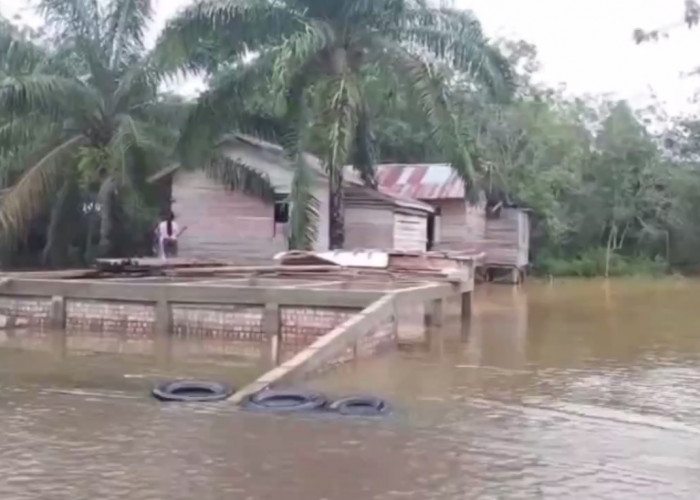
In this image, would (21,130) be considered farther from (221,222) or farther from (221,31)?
(221,31)

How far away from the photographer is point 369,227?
26.5 m

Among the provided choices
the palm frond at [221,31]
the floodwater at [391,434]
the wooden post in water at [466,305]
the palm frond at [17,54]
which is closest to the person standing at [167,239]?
the palm frond at [221,31]

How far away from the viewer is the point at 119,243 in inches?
1087

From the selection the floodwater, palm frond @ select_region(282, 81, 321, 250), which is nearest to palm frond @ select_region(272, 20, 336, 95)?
palm frond @ select_region(282, 81, 321, 250)

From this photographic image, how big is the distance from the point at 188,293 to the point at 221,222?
36.8 feet

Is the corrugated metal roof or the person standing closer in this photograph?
the person standing

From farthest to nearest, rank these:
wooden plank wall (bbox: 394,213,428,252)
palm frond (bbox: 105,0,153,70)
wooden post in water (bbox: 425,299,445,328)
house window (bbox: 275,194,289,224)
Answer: wooden plank wall (bbox: 394,213,428,252)
house window (bbox: 275,194,289,224)
palm frond (bbox: 105,0,153,70)
wooden post in water (bbox: 425,299,445,328)

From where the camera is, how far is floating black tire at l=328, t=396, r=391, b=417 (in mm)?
9158

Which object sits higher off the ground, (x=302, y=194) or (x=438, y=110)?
(x=438, y=110)

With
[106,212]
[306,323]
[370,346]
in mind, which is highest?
[106,212]

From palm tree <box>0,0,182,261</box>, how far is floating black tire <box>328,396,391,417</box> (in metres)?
14.4

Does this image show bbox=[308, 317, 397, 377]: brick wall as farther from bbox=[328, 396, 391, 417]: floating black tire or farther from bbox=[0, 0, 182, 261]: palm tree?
bbox=[0, 0, 182, 261]: palm tree

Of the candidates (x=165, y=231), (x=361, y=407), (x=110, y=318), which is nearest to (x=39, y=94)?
(x=165, y=231)

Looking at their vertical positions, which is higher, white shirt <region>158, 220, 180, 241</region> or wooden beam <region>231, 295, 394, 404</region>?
white shirt <region>158, 220, 180, 241</region>
